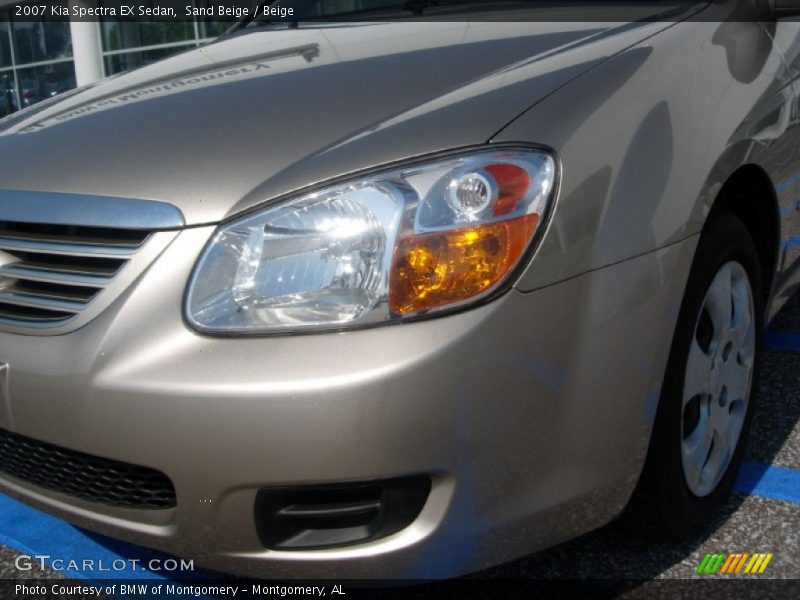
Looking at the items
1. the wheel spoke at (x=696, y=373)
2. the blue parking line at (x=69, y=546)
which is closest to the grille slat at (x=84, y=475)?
the blue parking line at (x=69, y=546)

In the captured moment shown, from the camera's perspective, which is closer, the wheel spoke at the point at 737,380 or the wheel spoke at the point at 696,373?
the wheel spoke at the point at 696,373

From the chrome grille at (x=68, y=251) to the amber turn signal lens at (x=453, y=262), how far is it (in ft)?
1.34

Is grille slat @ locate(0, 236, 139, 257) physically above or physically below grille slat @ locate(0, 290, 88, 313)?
above

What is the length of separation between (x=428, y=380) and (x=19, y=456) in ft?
2.86

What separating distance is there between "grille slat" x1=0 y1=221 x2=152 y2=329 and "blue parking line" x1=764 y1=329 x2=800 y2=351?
244 centimetres

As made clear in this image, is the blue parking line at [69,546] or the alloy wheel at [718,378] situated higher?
the alloy wheel at [718,378]

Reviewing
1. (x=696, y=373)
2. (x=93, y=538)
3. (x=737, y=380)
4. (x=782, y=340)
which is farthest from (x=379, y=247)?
(x=782, y=340)

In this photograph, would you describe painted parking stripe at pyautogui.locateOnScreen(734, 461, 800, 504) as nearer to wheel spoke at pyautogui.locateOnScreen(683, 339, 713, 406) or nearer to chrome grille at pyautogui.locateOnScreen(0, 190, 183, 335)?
wheel spoke at pyautogui.locateOnScreen(683, 339, 713, 406)

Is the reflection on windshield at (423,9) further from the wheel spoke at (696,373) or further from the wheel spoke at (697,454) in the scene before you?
the wheel spoke at (697,454)

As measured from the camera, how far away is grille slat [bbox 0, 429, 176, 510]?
1461mm

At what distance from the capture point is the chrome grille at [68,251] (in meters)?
1.47

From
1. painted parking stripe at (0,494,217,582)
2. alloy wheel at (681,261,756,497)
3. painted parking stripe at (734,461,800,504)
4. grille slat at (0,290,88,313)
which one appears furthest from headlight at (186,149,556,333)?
painted parking stripe at (734,461,800,504)

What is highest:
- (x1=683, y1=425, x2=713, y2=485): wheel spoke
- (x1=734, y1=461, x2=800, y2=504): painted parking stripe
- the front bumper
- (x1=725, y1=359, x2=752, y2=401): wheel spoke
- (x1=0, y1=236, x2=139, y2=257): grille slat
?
(x1=0, y1=236, x2=139, y2=257): grille slat

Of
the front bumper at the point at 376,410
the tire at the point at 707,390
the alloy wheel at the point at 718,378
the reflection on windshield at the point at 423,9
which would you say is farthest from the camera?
the reflection on windshield at the point at 423,9
